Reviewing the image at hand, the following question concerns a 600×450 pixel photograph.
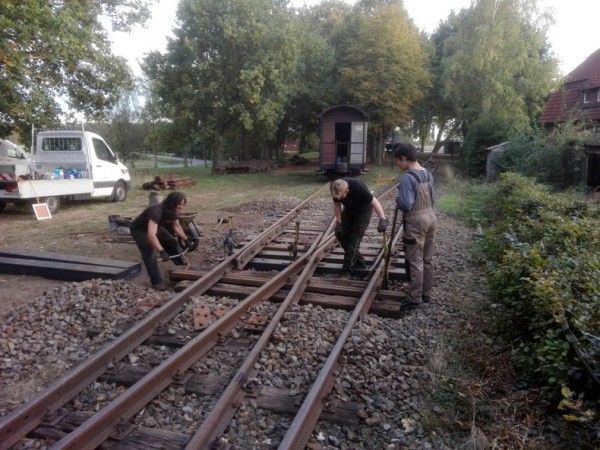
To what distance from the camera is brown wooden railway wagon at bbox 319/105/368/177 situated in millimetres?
21516

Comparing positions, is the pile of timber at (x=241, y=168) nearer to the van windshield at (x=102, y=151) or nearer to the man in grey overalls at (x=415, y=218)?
the van windshield at (x=102, y=151)

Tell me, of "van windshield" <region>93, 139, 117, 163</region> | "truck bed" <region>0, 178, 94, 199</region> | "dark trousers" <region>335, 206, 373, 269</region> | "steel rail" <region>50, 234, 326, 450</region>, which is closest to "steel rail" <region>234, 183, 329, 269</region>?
"dark trousers" <region>335, 206, 373, 269</region>

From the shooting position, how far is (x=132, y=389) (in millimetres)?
3629

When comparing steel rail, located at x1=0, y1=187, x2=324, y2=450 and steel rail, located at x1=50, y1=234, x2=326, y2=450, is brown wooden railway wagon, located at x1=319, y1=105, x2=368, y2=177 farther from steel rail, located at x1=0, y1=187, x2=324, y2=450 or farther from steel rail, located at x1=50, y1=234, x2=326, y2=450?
steel rail, located at x1=50, y1=234, x2=326, y2=450

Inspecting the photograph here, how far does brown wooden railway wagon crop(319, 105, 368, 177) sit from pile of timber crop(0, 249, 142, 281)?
14842 millimetres

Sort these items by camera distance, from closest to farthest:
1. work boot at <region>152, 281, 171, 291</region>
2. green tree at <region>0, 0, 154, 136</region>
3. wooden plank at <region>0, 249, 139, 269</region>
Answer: work boot at <region>152, 281, 171, 291</region>, wooden plank at <region>0, 249, 139, 269</region>, green tree at <region>0, 0, 154, 136</region>

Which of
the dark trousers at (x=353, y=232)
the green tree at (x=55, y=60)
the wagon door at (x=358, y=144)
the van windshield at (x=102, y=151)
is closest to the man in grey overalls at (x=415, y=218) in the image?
the dark trousers at (x=353, y=232)

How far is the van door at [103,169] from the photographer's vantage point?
47.4 ft

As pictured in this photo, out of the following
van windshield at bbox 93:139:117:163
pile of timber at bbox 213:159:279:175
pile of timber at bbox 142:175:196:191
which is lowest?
pile of timber at bbox 142:175:196:191

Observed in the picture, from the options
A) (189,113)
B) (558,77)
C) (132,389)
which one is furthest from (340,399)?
(558,77)

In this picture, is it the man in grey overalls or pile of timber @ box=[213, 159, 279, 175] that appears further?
pile of timber @ box=[213, 159, 279, 175]

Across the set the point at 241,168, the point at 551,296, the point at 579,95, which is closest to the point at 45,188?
the point at 551,296

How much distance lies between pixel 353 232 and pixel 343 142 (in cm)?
1554

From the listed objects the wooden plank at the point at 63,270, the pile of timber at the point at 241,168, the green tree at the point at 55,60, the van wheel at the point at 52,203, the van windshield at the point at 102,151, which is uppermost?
the green tree at the point at 55,60
